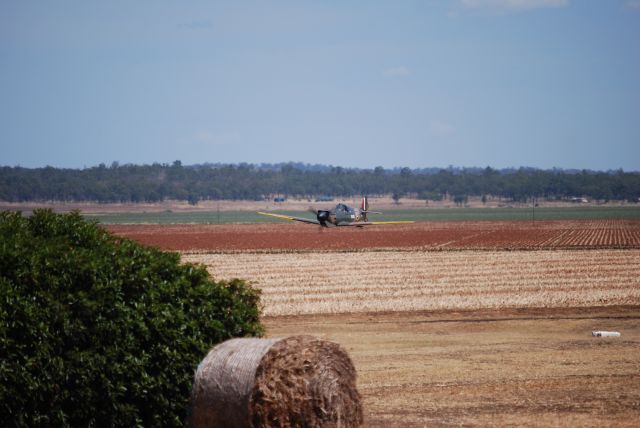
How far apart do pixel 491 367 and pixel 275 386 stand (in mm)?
7484

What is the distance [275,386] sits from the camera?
34.1 ft

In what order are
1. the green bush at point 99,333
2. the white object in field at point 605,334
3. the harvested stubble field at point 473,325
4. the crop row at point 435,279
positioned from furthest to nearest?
the crop row at point 435,279, the white object in field at point 605,334, the harvested stubble field at point 473,325, the green bush at point 99,333

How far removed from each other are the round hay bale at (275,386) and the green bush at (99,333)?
3.67 feet

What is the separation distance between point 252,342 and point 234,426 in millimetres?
1039

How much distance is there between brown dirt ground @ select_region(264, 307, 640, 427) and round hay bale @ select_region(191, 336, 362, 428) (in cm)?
207

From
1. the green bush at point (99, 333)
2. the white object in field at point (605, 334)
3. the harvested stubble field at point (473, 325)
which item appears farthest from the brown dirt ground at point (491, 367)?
the green bush at point (99, 333)

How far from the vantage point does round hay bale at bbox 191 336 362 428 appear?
33.6 ft

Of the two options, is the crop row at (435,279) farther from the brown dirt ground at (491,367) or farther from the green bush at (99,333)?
the green bush at (99,333)

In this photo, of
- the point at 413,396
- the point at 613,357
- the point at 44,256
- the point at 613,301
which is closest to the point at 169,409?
the point at 44,256

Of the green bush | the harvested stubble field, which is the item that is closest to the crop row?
the harvested stubble field

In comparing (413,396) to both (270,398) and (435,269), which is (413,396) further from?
(435,269)

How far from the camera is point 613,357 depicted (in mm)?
17719

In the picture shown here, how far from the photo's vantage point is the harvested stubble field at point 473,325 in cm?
1384

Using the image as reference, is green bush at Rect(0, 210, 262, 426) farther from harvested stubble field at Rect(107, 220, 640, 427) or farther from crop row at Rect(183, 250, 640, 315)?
crop row at Rect(183, 250, 640, 315)
